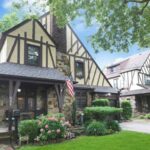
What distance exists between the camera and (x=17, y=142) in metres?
10.2

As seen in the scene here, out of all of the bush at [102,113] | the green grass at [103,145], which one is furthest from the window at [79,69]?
the green grass at [103,145]

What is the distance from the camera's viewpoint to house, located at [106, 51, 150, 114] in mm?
28438

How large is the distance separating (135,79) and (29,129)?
2311cm

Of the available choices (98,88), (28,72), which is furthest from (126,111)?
(28,72)

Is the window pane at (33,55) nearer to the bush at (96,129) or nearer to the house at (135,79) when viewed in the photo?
the bush at (96,129)

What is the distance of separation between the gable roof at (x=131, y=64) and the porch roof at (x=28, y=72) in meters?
17.4

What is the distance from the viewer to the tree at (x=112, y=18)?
38.6ft

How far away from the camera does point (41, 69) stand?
16312 millimetres

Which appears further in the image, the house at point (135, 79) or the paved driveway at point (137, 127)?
the house at point (135, 79)

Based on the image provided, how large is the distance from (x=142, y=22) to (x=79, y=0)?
354cm

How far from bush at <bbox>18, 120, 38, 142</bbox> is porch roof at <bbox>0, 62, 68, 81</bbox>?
3.57 metres

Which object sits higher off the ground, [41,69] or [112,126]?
[41,69]

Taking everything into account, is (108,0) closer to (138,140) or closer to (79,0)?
(79,0)

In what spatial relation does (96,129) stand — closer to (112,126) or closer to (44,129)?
(112,126)
